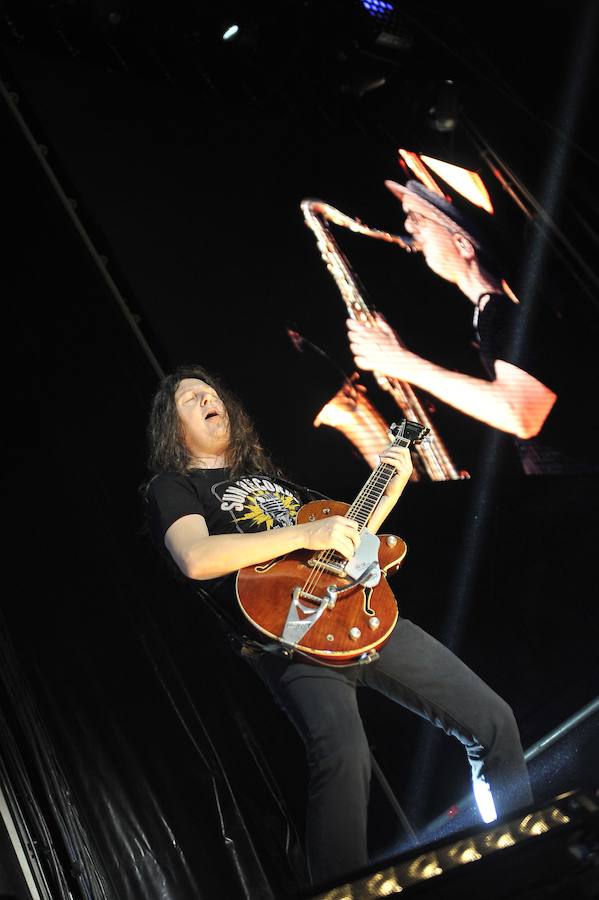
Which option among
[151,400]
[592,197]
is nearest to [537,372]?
[592,197]

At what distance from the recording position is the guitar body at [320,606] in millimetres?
1916

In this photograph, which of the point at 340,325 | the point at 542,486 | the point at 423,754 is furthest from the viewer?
the point at 340,325

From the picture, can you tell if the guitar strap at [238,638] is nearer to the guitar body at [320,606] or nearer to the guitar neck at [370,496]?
the guitar body at [320,606]

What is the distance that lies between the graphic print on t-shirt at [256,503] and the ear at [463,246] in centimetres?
252

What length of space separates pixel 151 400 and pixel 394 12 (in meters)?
3.47

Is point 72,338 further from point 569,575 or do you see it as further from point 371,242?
point 569,575

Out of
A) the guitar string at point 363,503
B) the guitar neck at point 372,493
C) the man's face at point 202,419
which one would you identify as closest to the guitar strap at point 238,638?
the guitar string at point 363,503

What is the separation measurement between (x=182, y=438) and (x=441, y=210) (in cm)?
277

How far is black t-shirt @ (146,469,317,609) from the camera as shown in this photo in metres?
2.18

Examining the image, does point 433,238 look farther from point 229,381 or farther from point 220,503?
point 220,503

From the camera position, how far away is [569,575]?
9.86 ft

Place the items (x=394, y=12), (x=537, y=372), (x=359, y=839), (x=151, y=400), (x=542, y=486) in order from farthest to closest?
(x=394, y=12) → (x=537, y=372) → (x=542, y=486) → (x=151, y=400) → (x=359, y=839)

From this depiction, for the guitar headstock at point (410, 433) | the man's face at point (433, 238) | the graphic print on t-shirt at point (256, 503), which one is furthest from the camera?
the man's face at point (433, 238)

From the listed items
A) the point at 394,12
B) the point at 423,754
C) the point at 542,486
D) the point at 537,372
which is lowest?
the point at 423,754
